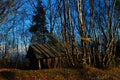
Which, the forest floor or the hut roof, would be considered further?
the hut roof

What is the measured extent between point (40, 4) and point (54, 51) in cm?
879

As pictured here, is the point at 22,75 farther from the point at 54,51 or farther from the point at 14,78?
the point at 54,51

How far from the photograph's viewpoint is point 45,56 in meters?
34.4

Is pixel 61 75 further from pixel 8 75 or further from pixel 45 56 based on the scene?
pixel 45 56

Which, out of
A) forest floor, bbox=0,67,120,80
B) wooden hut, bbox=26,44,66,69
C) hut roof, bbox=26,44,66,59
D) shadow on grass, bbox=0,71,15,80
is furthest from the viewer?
hut roof, bbox=26,44,66,59

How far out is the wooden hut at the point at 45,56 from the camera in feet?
110

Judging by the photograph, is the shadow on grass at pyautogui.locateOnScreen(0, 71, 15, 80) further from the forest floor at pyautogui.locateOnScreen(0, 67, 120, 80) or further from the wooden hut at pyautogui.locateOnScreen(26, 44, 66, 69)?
the wooden hut at pyautogui.locateOnScreen(26, 44, 66, 69)

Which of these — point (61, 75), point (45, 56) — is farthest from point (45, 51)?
point (61, 75)

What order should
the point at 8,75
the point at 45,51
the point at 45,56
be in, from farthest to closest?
the point at 45,51 < the point at 45,56 < the point at 8,75

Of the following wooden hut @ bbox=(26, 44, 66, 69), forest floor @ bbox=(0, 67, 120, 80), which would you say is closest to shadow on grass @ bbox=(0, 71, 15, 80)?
forest floor @ bbox=(0, 67, 120, 80)

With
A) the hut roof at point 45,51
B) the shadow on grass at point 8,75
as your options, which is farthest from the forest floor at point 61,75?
the hut roof at point 45,51

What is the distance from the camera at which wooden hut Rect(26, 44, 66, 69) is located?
33.5 m

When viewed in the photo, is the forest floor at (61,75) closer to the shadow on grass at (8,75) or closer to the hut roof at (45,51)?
the shadow on grass at (8,75)

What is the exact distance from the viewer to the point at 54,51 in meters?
35.6
